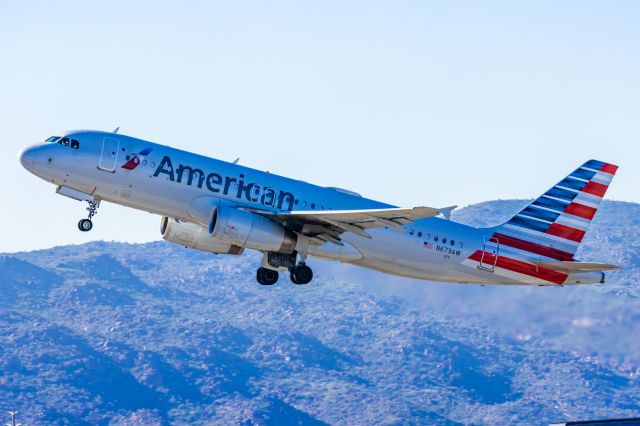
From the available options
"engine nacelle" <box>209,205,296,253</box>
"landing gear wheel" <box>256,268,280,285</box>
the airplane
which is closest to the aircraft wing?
the airplane

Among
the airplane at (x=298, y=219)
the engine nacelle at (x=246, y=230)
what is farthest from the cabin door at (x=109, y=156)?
the engine nacelle at (x=246, y=230)

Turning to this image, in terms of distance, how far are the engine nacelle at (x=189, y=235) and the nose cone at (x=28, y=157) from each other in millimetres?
7916

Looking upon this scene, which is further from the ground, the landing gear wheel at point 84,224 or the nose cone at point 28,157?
the nose cone at point 28,157

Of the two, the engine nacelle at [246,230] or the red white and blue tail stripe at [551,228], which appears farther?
the red white and blue tail stripe at [551,228]

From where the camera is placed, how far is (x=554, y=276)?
206ft

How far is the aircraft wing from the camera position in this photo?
178ft

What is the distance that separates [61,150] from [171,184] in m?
5.02

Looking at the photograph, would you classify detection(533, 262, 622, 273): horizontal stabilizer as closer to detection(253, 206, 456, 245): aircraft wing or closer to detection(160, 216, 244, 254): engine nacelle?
detection(253, 206, 456, 245): aircraft wing

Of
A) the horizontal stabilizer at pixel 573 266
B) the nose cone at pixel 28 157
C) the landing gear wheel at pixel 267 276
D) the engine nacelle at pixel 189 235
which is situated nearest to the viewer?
the nose cone at pixel 28 157

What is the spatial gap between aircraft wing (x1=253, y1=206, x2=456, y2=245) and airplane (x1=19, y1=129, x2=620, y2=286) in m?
0.05

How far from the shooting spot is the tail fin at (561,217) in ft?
209

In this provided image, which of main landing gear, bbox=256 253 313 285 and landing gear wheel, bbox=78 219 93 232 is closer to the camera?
landing gear wheel, bbox=78 219 93 232

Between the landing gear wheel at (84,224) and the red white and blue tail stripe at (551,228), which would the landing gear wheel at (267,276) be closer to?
the landing gear wheel at (84,224)

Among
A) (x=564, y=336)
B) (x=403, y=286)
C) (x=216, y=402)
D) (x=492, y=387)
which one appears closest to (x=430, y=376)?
(x=492, y=387)
